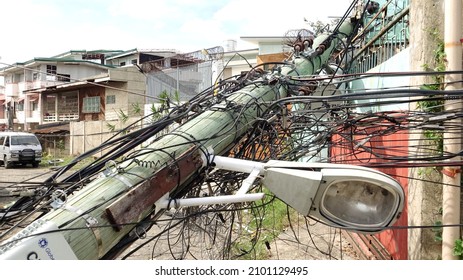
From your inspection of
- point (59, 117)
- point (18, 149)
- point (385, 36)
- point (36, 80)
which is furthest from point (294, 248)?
point (36, 80)

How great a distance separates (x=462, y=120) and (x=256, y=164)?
86.6 inches

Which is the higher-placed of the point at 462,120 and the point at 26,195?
the point at 462,120

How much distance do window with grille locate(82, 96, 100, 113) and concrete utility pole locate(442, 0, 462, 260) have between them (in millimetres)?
27374

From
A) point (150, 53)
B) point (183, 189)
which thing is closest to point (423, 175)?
point (183, 189)

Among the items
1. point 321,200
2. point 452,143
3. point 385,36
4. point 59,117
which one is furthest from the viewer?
point 59,117

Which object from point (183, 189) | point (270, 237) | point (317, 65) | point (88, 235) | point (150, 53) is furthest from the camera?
point (150, 53)

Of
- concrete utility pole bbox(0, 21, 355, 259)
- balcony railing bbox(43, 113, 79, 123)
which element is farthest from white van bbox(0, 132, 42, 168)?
concrete utility pole bbox(0, 21, 355, 259)

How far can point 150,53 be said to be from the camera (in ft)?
102

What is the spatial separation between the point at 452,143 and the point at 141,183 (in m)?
2.97

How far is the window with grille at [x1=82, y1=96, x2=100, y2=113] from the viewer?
91.7ft

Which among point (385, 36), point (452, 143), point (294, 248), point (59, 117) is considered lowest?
point (294, 248)

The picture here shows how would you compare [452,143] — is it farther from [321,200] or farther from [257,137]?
[321,200]

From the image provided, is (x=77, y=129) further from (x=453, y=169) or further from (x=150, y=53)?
(x=453, y=169)

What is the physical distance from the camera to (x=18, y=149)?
20.1 m
